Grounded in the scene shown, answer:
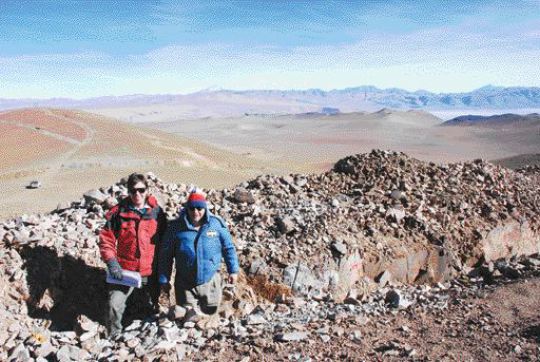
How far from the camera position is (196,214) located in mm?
5461

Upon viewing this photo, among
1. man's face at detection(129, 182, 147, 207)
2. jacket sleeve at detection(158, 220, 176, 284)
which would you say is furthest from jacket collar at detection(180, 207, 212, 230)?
man's face at detection(129, 182, 147, 207)

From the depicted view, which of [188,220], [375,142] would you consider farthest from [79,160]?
[375,142]

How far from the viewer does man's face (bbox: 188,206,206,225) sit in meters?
5.43

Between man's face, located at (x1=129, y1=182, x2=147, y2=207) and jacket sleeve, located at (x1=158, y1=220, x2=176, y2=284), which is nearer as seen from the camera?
man's face, located at (x1=129, y1=182, x2=147, y2=207)

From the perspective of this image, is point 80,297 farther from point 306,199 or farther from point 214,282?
point 306,199

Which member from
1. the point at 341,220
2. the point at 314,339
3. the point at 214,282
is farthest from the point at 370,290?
the point at 214,282

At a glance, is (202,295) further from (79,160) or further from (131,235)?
(79,160)

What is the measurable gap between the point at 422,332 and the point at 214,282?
2551mm

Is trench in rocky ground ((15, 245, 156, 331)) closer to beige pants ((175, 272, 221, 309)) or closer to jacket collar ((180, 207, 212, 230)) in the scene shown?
beige pants ((175, 272, 221, 309))

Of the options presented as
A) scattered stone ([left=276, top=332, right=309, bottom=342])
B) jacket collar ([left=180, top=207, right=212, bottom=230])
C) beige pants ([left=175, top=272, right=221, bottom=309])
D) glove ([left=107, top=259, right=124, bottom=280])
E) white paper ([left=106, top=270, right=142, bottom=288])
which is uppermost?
jacket collar ([left=180, top=207, right=212, bottom=230])

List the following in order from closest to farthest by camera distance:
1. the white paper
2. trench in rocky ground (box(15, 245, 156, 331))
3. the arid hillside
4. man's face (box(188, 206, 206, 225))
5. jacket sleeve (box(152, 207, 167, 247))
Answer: man's face (box(188, 206, 206, 225))
the white paper
jacket sleeve (box(152, 207, 167, 247))
trench in rocky ground (box(15, 245, 156, 331))
the arid hillside

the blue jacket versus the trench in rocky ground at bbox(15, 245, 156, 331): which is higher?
the blue jacket

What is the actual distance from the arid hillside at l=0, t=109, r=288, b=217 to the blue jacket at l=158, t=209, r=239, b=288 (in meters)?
15.5

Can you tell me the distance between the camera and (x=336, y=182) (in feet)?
35.4
